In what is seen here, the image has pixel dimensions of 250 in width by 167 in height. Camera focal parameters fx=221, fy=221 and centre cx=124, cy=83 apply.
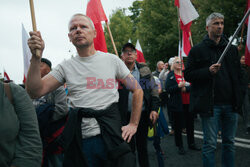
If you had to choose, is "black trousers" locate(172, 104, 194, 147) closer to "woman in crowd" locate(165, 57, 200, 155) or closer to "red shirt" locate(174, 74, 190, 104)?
"woman in crowd" locate(165, 57, 200, 155)

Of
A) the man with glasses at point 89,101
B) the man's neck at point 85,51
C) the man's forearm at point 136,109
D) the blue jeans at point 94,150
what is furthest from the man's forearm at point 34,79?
the man's forearm at point 136,109

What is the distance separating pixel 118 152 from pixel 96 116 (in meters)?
0.32

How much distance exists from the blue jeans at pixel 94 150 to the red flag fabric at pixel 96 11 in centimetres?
342

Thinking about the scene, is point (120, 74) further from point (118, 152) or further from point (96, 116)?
point (118, 152)

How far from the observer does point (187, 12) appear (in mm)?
5328

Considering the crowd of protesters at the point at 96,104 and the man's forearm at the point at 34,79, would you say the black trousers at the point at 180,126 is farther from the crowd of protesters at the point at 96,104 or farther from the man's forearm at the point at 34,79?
the man's forearm at the point at 34,79

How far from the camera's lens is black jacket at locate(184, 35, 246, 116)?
2768 millimetres

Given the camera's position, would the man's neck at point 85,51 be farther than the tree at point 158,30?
No

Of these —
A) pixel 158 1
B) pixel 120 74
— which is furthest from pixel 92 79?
pixel 158 1

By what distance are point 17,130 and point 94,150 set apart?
2.13 ft

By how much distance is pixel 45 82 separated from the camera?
70.8 inches

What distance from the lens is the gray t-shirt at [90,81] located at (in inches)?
69.3

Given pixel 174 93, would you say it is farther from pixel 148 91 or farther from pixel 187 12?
pixel 187 12

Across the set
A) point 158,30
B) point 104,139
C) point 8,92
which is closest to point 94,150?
point 104,139
